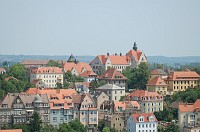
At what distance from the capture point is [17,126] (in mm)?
69312

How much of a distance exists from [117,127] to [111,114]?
2164mm

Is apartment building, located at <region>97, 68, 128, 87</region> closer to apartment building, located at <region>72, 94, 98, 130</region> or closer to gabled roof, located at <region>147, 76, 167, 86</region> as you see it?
gabled roof, located at <region>147, 76, 167, 86</region>

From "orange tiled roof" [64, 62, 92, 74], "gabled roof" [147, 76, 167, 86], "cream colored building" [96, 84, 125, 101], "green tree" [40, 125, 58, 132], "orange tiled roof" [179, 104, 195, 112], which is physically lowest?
"green tree" [40, 125, 58, 132]

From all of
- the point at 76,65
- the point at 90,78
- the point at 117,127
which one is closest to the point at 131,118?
the point at 117,127

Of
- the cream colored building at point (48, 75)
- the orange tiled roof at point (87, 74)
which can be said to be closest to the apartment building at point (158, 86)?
the orange tiled roof at point (87, 74)

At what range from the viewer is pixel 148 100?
3255 inches

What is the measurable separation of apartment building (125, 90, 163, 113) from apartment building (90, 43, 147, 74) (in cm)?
3306

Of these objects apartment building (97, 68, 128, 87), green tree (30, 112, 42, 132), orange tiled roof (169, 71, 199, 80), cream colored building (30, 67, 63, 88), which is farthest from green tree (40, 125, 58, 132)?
cream colored building (30, 67, 63, 88)

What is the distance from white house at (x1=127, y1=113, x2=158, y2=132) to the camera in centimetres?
7369

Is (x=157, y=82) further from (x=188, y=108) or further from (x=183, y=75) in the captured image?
(x=188, y=108)

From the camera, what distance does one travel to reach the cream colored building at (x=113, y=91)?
8600 cm

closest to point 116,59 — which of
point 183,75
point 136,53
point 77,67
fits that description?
point 136,53

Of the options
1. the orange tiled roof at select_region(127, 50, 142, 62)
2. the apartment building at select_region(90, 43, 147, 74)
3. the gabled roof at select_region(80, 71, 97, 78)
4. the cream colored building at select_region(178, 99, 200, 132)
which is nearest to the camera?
the cream colored building at select_region(178, 99, 200, 132)

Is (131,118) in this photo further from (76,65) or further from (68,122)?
(76,65)
